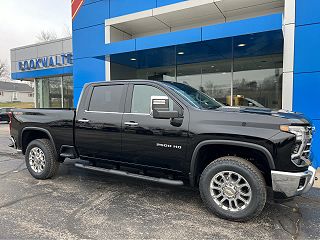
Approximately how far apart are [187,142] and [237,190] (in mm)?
952

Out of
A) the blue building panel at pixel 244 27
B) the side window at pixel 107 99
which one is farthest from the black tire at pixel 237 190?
the blue building panel at pixel 244 27

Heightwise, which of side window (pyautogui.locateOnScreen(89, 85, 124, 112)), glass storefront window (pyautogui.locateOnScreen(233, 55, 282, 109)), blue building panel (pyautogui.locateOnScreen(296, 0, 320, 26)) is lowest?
side window (pyautogui.locateOnScreen(89, 85, 124, 112))

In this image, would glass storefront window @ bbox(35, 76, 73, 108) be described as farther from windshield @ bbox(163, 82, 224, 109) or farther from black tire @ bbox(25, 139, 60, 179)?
windshield @ bbox(163, 82, 224, 109)

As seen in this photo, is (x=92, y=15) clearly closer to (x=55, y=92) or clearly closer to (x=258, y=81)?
(x=258, y=81)

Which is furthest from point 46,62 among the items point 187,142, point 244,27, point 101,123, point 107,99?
point 187,142

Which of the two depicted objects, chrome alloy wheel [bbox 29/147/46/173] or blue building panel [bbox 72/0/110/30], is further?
blue building panel [bbox 72/0/110/30]

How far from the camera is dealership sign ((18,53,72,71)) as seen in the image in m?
16.6

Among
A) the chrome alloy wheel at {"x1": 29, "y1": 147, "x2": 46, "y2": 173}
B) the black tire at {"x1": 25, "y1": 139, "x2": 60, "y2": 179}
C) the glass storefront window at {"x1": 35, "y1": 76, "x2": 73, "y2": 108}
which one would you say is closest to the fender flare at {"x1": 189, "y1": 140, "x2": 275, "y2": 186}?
the black tire at {"x1": 25, "y1": 139, "x2": 60, "y2": 179}

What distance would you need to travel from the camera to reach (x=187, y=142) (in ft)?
13.0

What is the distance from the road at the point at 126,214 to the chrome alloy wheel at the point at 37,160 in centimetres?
28

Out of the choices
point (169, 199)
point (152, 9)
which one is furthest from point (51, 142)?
point (152, 9)

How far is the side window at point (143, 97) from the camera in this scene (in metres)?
4.45

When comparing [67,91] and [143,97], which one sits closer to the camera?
[143,97]

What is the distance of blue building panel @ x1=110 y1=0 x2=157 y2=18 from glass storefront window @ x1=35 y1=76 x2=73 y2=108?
28.2ft
